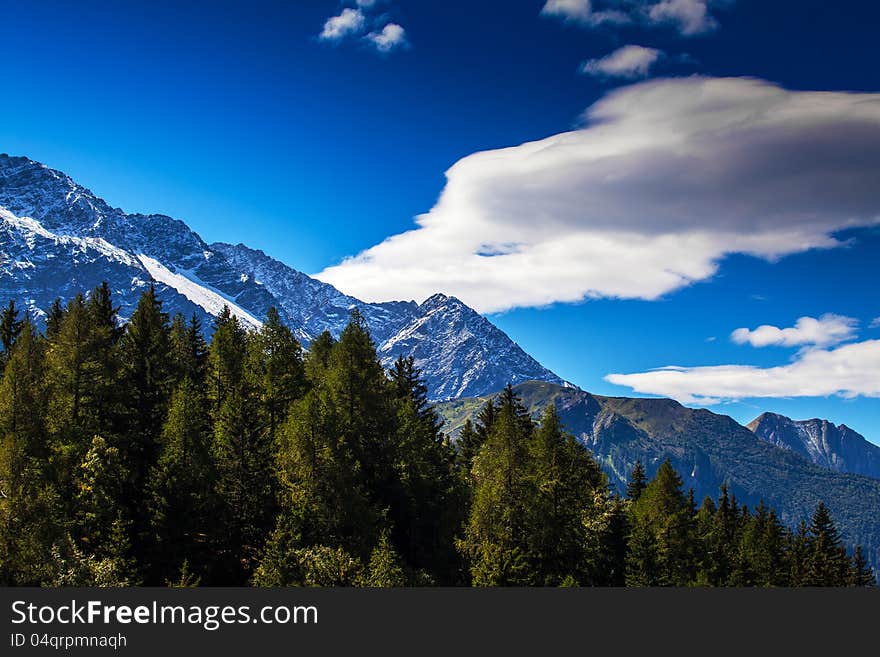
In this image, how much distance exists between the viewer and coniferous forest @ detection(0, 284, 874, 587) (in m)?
43.5

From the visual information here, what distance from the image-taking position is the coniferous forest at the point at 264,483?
43500 millimetres

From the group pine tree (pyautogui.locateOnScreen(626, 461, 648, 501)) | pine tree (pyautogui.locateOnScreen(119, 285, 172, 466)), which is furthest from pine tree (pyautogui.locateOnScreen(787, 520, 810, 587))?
pine tree (pyautogui.locateOnScreen(119, 285, 172, 466))

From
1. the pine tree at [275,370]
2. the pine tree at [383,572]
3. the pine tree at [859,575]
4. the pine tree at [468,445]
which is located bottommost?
the pine tree at [859,575]

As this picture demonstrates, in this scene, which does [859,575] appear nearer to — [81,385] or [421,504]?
[421,504]

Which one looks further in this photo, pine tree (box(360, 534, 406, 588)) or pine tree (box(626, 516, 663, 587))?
pine tree (box(626, 516, 663, 587))

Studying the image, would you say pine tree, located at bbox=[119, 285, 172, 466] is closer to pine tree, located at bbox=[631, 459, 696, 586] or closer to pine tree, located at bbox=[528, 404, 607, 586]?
pine tree, located at bbox=[528, 404, 607, 586]

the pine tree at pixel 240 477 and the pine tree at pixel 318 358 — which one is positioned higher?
the pine tree at pixel 318 358

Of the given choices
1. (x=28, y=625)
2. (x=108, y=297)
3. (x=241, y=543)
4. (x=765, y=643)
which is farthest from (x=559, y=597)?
(x=108, y=297)

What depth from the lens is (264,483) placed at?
52.5 metres

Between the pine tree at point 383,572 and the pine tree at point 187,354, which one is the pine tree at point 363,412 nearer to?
the pine tree at point 383,572

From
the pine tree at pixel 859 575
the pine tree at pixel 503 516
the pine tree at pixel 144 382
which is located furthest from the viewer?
the pine tree at pixel 859 575

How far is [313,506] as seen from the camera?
1913 inches

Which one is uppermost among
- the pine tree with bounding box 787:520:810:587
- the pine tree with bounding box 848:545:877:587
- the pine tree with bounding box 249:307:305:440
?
the pine tree with bounding box 249:307:305:440

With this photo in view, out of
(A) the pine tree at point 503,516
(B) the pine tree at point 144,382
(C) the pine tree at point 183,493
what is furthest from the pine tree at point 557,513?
(B) the pine tree at point 144,382
